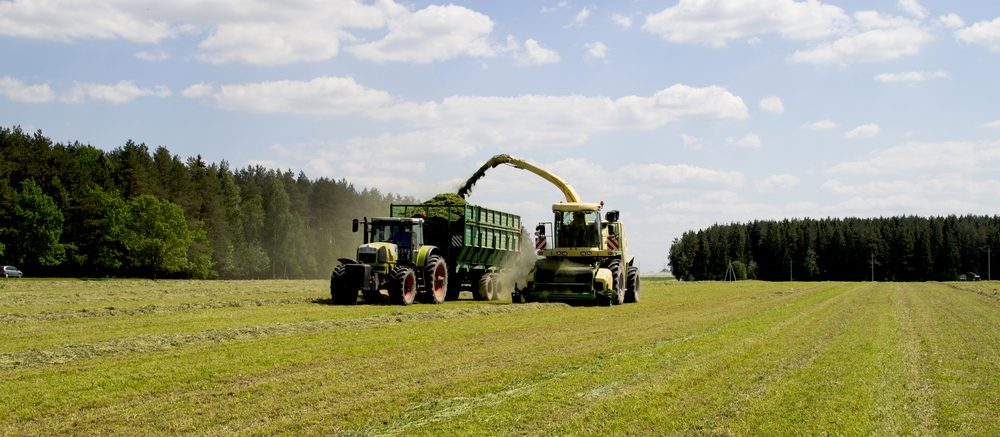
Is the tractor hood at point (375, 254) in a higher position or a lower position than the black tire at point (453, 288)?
higher

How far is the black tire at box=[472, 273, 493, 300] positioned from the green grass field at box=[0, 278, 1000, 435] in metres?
9.65

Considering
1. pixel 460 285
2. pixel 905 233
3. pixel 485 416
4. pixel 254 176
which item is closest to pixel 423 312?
pixel 460 285

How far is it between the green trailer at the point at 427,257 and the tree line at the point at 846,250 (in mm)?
95400

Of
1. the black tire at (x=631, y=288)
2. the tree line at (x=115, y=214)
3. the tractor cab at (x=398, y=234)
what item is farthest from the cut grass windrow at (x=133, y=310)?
the tree line at (x=115, y=214)

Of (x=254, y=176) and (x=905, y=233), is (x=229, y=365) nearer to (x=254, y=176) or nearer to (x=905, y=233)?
(x=254, y=176)

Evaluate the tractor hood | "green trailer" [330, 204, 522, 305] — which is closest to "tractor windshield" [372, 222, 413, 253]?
"green trailer" [330, 204, 522, 305]

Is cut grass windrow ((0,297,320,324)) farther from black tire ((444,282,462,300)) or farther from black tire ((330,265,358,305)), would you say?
black tire ((444,282,462,300))

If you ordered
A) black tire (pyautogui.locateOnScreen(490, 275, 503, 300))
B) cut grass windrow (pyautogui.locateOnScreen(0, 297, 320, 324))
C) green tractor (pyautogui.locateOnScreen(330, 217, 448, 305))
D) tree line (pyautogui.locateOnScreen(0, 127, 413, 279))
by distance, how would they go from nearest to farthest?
1. cut grass windrow (pyautogui.locateOnScreen(0, 297, 320, 324))
2. green tractor (pyautogui.locateOnScreen(330, 217, 448, 305))
3. black tire (pyautogui.locateOnScreen(490, 275, 503, 300))
4. tree line (pyautogui.locateOnScreen(0, 127, 413, 279))

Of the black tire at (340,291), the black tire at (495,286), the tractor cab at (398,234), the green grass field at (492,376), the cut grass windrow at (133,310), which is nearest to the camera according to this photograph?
the green grass field at (492,376)

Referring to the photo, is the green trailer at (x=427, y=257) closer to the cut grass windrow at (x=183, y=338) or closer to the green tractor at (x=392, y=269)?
the green tractor at (x=392, y=269)

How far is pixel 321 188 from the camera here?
10300 cm

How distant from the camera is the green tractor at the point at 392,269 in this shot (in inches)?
966

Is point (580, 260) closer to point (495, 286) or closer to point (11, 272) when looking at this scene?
point (495, 286)

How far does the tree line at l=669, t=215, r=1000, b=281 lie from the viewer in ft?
409
